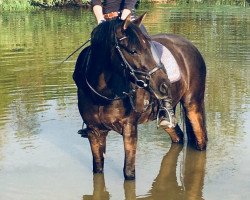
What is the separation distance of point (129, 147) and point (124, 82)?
0.97 meters

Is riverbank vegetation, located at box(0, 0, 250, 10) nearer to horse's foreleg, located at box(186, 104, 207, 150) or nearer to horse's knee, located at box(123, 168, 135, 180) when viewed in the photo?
horse's foreleg, located at box(186, 104, 207, 150)

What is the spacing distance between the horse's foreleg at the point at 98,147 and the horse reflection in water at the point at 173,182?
13 cm

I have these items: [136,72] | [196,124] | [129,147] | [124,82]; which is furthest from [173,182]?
[136,72]

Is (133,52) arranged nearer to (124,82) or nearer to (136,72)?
(136,72)

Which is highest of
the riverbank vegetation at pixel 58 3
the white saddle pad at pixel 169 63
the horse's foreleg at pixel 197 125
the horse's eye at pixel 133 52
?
the horse's eye at pixel 133 52

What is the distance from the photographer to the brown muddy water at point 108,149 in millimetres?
6715

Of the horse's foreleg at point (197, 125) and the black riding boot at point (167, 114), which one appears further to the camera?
the horse's foreleg at point (197, 125)

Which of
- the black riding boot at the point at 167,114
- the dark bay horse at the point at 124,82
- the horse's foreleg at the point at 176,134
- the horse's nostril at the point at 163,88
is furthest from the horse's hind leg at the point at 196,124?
the horse's nostril at the point at 163,88

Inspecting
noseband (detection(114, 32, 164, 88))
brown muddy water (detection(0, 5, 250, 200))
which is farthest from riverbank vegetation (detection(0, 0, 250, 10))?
noseband (detection(114, 32, 164, 88))

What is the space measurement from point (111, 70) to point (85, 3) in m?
38.4

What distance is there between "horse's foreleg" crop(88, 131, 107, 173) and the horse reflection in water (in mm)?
133

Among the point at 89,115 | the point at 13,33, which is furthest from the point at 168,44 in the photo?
the point at 13,33

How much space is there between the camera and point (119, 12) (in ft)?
21.1

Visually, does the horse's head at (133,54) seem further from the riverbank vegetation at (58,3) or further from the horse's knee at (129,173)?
the riverbank vegetation at (58,3)
